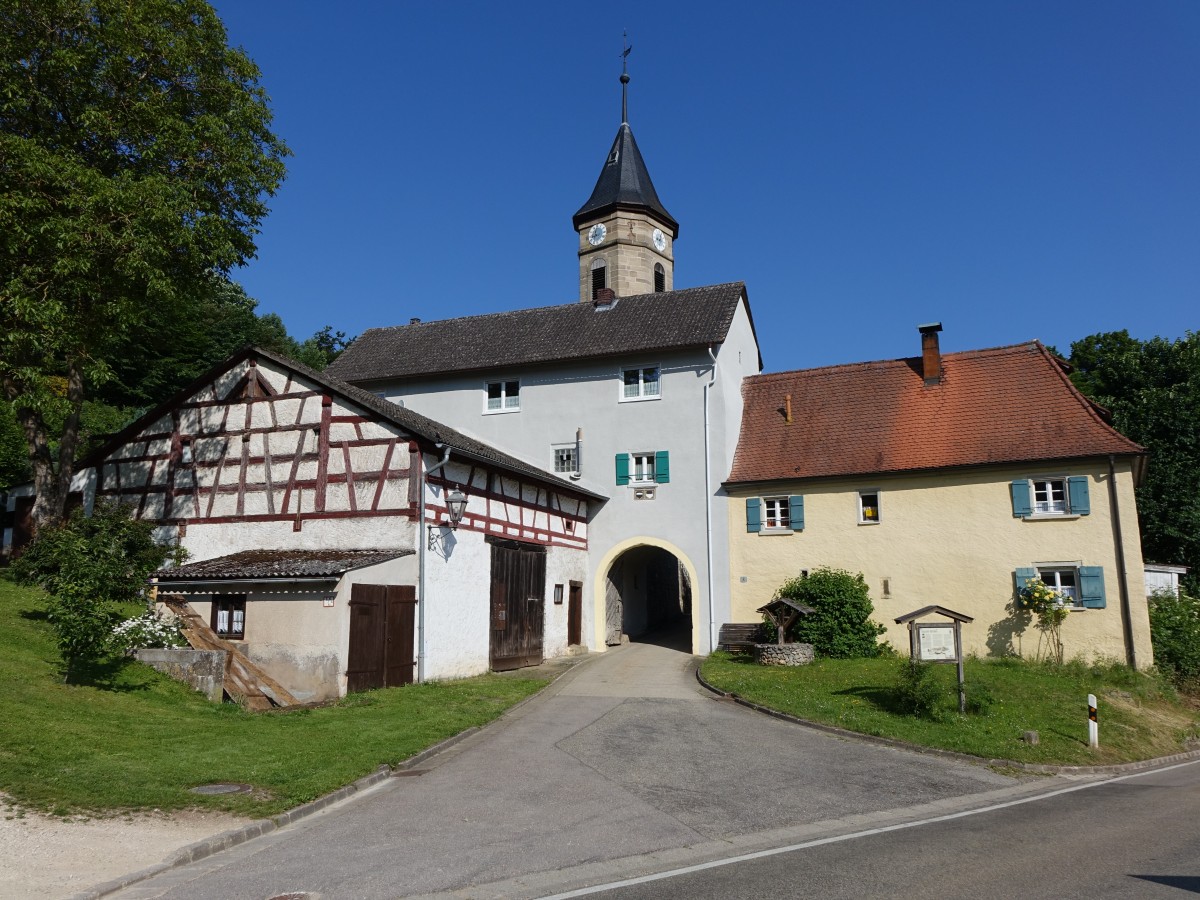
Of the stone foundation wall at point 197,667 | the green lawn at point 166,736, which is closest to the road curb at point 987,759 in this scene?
the green lawn at point 166,736

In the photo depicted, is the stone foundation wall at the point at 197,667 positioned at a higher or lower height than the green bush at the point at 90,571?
lower

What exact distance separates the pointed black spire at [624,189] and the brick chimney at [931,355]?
15.5 m

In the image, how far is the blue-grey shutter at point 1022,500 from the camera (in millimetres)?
23391

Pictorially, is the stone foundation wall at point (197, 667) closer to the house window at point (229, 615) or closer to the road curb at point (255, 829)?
the house window at point (229, 615)

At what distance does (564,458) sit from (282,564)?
37.7 ft

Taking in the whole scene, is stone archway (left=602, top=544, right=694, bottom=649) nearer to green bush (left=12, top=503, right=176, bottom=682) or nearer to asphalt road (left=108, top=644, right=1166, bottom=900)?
asphalt road (left=108, top=644, right=1166, bottom=900)

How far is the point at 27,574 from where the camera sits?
19.6m

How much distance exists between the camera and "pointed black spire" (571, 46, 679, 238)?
129 ft

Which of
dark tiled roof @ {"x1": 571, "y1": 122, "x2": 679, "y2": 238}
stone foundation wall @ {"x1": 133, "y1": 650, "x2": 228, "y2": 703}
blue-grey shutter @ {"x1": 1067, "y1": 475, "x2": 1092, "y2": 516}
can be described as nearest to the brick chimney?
blue-grey shutter @ {"x1": 1067, "y1": 475, "x2": 1092, "y2": 516}

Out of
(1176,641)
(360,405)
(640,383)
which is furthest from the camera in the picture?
(640,383)

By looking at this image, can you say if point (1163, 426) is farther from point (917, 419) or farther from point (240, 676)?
point (240, 676)

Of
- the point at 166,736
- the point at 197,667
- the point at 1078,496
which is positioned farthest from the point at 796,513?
the point at 166,736

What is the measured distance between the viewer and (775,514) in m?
26.2

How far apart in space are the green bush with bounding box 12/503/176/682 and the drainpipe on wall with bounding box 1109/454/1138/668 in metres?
21.3
